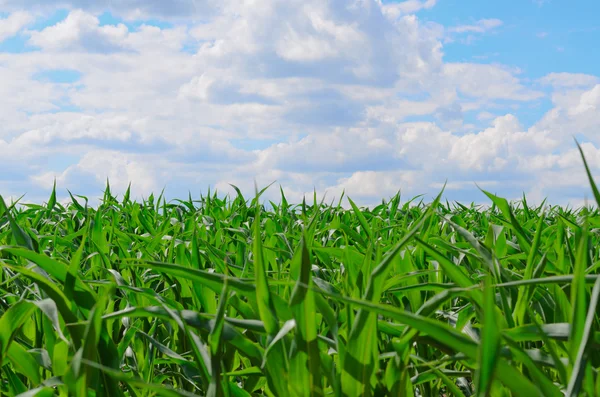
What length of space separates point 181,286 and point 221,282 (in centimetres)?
58

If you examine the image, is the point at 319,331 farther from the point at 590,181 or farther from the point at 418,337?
the point at 590,181

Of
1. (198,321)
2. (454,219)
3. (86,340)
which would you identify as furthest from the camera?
(454,219)

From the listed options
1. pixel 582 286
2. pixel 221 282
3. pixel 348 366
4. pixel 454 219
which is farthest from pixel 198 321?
pixel 454 219

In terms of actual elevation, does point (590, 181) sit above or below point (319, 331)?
above

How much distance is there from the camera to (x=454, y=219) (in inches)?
93.7

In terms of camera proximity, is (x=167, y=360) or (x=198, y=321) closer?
(x=198, y=321)

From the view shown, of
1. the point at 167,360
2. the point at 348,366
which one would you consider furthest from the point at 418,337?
the point at 167,360

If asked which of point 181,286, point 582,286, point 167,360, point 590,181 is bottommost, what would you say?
point 167,360

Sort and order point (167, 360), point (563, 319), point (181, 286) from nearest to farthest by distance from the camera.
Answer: point (563, 319) < point (167, 360) < point (181, 286)

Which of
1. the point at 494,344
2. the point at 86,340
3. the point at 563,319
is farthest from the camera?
the point at 563,319

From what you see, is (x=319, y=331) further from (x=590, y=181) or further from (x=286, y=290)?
(x=590, y=181)

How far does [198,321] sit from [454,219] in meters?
1.72

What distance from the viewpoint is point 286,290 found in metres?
1.18

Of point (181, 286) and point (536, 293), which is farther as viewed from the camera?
point (181, 286)
